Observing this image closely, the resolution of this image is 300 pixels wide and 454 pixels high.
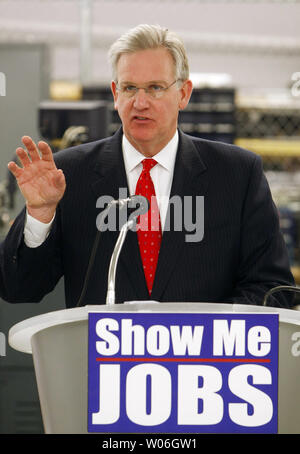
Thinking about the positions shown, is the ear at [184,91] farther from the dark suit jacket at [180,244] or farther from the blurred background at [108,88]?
the blurred background at [108,88]

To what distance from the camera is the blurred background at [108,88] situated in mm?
2635

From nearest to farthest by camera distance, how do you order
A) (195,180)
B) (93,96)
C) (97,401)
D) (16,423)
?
(97,401)
(195,180)
(16,423)
(93,96)

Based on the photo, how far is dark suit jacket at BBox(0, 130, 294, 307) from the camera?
4.76ft

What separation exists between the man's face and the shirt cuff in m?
0.30

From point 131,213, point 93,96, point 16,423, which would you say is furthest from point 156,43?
point 93,96

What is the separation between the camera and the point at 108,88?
5793mm

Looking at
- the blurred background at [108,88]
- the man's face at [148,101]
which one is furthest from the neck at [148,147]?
the blurred background at [108,88]

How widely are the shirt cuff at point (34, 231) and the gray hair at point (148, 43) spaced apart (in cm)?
36

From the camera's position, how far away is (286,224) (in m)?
4.72

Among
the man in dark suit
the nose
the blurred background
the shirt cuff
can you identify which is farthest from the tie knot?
the blurred background

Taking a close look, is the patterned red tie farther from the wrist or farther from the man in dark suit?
the wrist
